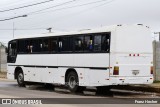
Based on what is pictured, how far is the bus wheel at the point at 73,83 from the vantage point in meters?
21.7

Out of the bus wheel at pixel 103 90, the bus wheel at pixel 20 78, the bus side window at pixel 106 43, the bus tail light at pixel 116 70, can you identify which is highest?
the bus side window at pixel 106 43

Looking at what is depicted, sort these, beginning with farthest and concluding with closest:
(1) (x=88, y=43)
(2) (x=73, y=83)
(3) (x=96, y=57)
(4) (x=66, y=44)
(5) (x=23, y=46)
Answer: (5) (x=23, y=46) < (4) (x=66, y=44) < (2) (x=73, y=83) < (1) (x=88, y=43) < (3) (x=96, y=57)

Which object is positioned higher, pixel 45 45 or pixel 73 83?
pixel 45 45

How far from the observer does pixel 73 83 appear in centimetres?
2197

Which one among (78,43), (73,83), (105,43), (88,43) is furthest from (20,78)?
(105,43)

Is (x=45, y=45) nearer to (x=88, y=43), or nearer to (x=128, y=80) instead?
(x=88, y=43)

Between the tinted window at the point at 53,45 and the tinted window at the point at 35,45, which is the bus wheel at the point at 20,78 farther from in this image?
the tinted window at the point at 53,45

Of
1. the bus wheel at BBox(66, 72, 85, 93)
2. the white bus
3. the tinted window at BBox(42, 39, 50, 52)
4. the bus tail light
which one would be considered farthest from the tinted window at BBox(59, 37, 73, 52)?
the bus tail light

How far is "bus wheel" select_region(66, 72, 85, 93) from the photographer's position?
71.2 ft

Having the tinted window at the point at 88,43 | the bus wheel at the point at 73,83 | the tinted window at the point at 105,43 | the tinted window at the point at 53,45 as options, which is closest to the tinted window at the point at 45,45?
the tinted window at the point at 53,45

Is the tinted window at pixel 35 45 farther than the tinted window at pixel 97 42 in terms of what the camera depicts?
Yes

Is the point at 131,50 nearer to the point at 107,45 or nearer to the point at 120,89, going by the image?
the point at 107,45

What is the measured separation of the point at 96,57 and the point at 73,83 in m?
2.37

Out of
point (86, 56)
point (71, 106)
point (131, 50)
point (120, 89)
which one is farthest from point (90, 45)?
point (71, 106)
